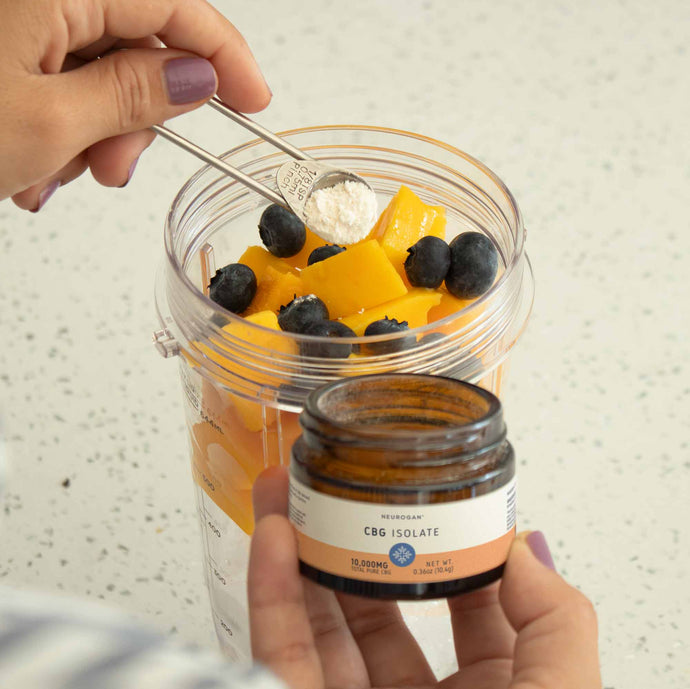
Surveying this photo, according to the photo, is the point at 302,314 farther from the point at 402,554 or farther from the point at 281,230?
the point at 402,554

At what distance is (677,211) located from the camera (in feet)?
4.09

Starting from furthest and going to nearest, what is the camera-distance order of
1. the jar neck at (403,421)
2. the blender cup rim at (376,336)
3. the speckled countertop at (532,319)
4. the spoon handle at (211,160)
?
the speckled countertop at (532,319), the spoon handle at (211,160), the blender cup rim at (376,336), the jar neck at (403,421)

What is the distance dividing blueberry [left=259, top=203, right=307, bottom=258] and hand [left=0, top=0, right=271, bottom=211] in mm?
100

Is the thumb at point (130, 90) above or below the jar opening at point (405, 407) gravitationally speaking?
above

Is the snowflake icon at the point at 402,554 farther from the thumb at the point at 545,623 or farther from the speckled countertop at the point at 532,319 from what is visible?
the speckled countertop at the point at 532,319

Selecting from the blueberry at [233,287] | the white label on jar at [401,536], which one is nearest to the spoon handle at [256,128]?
the blueberry at [233,287]

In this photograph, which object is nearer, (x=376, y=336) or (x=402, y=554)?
(x=402, y=554)

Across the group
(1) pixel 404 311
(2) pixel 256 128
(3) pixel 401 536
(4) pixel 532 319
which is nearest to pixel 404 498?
(3) pixel 401 536

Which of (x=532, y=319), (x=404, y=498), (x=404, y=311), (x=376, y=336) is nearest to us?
(x=404, y=498)

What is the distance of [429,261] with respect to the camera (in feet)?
2.34

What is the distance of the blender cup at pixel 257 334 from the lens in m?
0.64

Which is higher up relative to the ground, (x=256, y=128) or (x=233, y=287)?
(x=256, y=128)

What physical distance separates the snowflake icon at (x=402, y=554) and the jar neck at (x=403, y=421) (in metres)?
0.05

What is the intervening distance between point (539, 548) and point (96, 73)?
0.46 m
